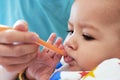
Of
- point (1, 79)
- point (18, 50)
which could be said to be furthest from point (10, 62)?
point (1, 79)

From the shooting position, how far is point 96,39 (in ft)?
3.19

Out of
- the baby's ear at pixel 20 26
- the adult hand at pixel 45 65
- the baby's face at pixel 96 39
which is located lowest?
the adult hand at pixel 45 65

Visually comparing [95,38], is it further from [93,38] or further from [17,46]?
[17,46]

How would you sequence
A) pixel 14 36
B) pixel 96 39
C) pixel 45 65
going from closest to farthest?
pixel 14 36
pixel 96 39
pixel 45 65

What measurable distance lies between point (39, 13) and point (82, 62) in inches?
21.7

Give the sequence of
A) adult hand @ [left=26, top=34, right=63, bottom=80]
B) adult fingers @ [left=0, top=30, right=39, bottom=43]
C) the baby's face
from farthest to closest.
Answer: adult hand @ [left=26, top=34, right=63, bottom=80] → the baby's face → adult fingers @ [left=0, top=30, right=39, bottom=43]

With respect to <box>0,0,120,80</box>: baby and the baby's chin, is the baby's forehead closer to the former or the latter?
<box>0,0,120,80</box>: baby

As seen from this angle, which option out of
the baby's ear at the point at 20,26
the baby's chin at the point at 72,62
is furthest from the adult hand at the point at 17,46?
the baby's chin at the point at 72,62

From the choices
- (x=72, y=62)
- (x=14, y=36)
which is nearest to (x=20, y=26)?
(x=14, y=36)

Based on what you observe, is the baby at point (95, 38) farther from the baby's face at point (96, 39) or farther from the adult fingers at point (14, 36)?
the adult fingers at point (14, 36)

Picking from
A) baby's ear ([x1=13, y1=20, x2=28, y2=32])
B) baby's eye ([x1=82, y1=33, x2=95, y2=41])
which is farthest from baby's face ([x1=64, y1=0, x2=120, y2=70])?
baby's ear ([x1=13, y1=20, x2=28, y2=32])

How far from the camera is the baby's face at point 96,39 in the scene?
965mm

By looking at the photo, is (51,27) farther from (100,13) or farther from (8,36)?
(8,36)

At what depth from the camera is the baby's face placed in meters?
0.96
